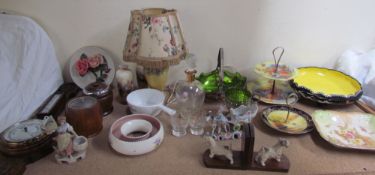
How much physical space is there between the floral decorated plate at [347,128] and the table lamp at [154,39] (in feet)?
1.63

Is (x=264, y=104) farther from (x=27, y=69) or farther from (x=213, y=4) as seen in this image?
(x=27, y=69)

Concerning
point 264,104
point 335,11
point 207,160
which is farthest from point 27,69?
point 335,11

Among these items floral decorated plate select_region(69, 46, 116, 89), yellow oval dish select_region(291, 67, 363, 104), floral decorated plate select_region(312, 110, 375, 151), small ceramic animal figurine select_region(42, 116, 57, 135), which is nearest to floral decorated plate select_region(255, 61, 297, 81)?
yellow oval dish select_region(291, 67, 363, 104)

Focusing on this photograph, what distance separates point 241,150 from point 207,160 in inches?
3.9

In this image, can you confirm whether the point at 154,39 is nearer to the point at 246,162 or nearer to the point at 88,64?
the point at 88,64

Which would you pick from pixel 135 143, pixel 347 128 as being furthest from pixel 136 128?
pixel 347 128

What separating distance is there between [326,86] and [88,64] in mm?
888

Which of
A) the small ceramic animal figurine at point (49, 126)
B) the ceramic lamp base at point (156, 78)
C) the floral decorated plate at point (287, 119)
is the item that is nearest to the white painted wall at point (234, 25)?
the ceramic lamp base at point (156, 78)

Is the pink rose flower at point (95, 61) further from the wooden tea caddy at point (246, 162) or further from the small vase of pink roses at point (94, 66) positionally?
the wooden tea caddy at point (246, 162)

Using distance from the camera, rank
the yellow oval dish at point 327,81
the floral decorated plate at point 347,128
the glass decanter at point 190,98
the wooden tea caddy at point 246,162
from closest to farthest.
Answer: the wooden tea caddy at point 246,162 < the floral decorated plate at point 347,128 < the glass decanter at point 190,98 < the yellow oval dish at point 327,81

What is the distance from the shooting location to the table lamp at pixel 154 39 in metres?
0.86

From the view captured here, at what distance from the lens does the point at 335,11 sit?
1045 millimetres

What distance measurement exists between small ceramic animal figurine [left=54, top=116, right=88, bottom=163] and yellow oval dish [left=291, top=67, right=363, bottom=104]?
74 centimetres

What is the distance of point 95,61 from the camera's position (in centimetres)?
105
